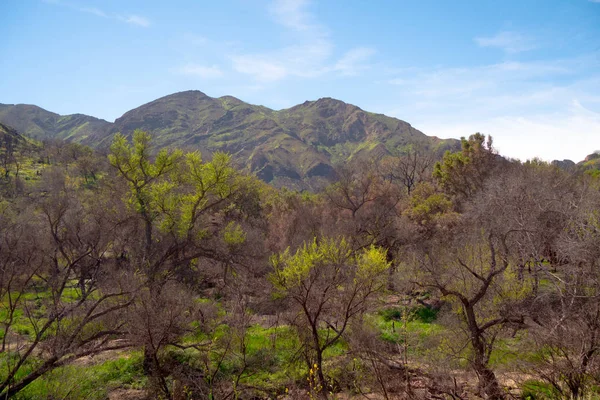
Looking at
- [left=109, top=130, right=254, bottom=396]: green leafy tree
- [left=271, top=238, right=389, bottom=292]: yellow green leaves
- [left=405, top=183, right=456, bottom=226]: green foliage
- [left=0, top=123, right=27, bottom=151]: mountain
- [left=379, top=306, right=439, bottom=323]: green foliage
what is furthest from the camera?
[left=0, top=123, right=27, bottom=151]: mountain

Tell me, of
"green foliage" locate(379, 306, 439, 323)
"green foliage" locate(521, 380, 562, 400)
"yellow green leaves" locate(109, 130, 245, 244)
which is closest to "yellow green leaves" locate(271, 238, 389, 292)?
"green foliage" locate(521, 380, 562, 400)

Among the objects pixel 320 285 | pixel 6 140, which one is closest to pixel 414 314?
pixel 320 285

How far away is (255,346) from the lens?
1753cm

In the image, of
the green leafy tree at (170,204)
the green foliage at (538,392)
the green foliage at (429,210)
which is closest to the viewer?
the green foliage at (538,392)

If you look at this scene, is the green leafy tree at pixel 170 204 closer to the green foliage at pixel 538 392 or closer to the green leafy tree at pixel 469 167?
the green foliage at pixel 538 392

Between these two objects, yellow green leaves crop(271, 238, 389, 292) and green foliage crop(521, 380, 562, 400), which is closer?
green foliage crop(521, 380, 562, 400)

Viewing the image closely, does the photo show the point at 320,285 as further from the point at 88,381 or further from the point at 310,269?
the point at 88,381

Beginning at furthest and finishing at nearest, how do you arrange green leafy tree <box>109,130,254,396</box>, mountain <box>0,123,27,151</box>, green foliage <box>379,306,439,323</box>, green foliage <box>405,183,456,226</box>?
mountain <box>0,123,27,151</box>, green foliage <box>405,183,456,226</box>, green foliage <box>379,306,439,323</box>, green leafy tree <box>109,130,254,396</box>

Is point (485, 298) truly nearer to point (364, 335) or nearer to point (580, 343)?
point (364, 335)

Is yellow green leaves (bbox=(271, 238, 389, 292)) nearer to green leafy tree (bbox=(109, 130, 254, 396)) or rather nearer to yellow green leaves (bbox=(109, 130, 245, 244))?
green leafy tree (bbox=(109, 130, 254, 396))

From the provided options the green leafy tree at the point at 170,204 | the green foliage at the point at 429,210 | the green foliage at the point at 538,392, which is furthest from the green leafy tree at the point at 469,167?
the green foliage at the point at 538,392

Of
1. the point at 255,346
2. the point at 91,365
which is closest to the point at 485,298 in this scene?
the point at 255,346

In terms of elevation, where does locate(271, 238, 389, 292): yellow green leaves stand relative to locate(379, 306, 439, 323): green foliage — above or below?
above

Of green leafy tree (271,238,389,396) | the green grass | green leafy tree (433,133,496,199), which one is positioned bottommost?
the green grass
